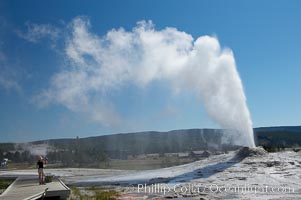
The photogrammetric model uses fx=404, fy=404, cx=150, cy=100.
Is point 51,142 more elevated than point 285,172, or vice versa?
point 51,142

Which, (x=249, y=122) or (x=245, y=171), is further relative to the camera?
(x=249, y=122)

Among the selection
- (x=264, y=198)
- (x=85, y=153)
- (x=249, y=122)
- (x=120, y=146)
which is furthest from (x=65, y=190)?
(x=120, y=146)

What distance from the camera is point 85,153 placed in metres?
96.6

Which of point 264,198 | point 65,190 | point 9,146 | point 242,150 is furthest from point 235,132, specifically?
point 9,146

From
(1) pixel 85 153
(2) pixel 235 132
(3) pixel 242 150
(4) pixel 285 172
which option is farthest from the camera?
(1) pixel 85 153

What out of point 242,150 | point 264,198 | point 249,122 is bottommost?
point 264,198

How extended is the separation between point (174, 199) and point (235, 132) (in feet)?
81.9

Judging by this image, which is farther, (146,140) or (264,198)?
(146,140)

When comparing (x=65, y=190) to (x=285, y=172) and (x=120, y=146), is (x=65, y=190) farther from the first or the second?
(x=120, y=146)

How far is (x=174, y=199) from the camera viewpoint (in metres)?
16.4

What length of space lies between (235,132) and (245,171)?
621 inches

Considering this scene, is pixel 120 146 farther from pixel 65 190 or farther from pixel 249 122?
pixel 65 190

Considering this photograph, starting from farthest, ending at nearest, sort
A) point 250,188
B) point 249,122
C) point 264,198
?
point 249,122
point 250,188
point 264,198

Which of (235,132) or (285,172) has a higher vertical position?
(235,132)
